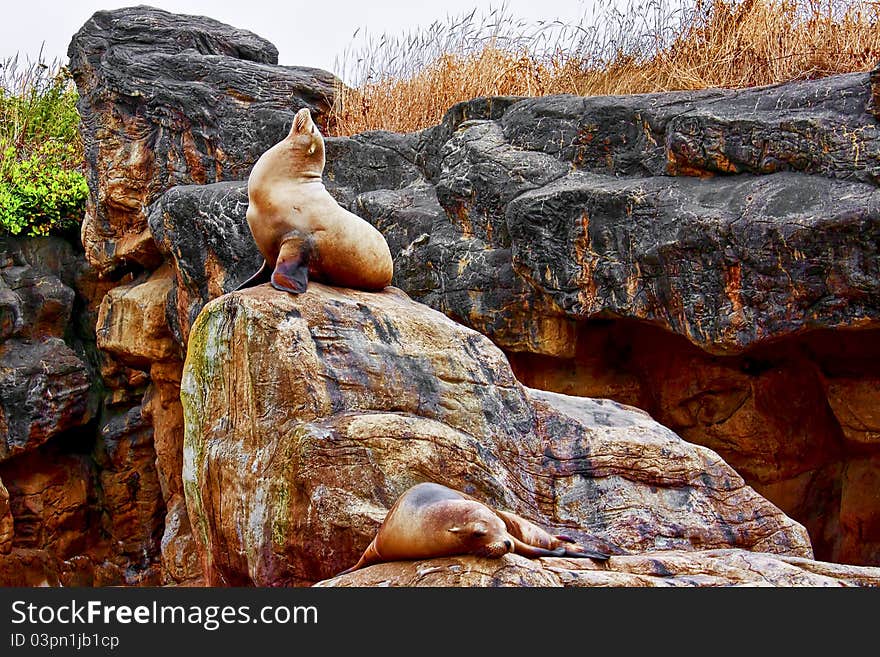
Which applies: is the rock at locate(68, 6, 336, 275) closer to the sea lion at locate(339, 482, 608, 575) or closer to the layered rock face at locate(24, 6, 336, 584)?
the layered rock face at locate(24, 6, 336, 584)

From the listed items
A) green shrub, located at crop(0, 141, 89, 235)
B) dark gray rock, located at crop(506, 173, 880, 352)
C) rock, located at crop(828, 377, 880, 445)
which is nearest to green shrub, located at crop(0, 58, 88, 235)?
green shrub, located at crop(0, 141, 89, 235)

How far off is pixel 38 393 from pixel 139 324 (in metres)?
1.29

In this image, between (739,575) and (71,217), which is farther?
(71,217)

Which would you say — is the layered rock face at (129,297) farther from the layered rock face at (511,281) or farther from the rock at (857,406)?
the rock at (857,406)

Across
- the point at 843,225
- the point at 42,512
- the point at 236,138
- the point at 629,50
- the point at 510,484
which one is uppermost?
the point at 629,50

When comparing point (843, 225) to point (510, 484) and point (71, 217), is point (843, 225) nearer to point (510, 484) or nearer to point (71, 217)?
point (510, 484)

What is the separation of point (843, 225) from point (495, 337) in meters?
2.88

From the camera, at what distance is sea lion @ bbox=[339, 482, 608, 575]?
3648 mm

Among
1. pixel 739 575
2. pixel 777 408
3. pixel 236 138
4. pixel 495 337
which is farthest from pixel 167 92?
pixel 739 575

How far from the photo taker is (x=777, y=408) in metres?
8.34

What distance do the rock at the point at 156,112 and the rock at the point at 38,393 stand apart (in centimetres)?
106

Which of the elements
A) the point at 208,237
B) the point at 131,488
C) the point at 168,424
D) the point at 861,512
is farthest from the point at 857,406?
the point at 131,488

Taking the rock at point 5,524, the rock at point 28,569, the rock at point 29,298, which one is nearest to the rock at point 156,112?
the rock at point 29,298

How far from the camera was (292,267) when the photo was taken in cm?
537
